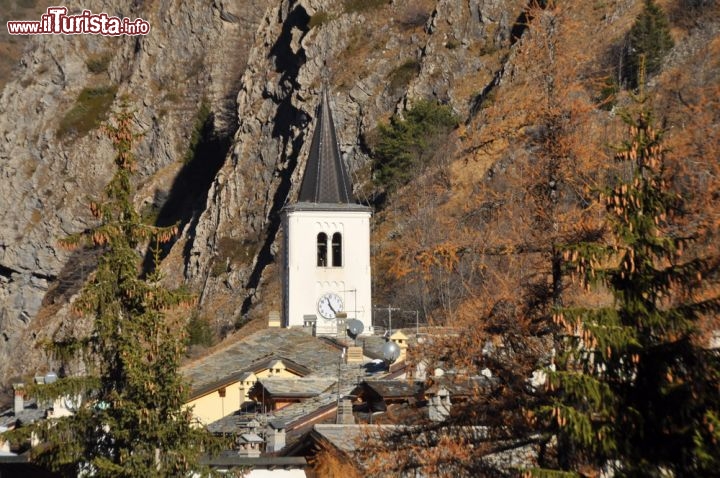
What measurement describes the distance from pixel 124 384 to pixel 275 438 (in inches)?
335

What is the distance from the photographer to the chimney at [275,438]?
27.8 meters

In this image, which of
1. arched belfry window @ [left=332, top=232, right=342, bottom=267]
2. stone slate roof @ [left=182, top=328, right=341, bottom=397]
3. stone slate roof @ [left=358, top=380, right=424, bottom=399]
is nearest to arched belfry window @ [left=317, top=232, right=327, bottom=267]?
arched belfry window @ [left=332, top=232, right=342, bottom=267]

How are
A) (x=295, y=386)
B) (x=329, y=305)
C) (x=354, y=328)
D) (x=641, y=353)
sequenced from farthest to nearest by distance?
(x=329, y=305), (x=354, y=328), (x=295, y=386), (x=641, y=353)

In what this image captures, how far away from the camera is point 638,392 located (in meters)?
13.4

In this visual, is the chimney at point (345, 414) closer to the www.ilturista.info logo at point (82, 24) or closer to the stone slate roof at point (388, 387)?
the stone slate roof at point (388, 387)

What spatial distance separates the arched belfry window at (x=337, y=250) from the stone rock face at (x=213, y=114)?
1936 centimetres

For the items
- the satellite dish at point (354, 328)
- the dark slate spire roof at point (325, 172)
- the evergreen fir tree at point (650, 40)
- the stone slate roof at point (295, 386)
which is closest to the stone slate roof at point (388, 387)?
the stone slate roof at point (295, 386)

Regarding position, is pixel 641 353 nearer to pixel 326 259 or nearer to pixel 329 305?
pixel 329 305

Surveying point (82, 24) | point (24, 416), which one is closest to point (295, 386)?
point (24, 416)

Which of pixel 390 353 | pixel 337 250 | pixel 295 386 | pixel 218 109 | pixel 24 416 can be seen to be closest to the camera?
pixel 390 353

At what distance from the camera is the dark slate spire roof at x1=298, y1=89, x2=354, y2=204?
5672cm

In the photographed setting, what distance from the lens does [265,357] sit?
44562 millimetres

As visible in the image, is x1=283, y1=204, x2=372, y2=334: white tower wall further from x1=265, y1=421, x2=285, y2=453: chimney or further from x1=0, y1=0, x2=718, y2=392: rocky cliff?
x1=265, y1=421, x2=285, y2=453: chimney

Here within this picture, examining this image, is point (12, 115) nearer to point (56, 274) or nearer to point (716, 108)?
point (56, 274)
